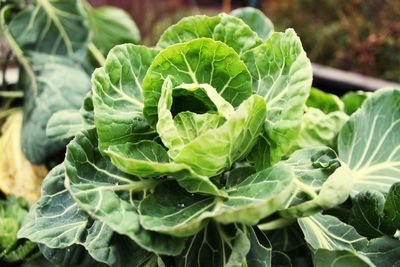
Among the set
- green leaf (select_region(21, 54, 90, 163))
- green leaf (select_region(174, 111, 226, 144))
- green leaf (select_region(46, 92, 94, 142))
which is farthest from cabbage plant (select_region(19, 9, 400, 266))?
green leaf (select_region(21, 54, 90, 163))

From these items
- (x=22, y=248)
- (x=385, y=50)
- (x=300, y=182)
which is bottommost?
(x=385, y=50)

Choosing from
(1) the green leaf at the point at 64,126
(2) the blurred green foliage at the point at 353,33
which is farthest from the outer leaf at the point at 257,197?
(2) the blurred green foliage at the point at 353,33

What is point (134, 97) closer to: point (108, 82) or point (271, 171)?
point (108, 82)

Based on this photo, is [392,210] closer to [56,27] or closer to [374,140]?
[374,140]

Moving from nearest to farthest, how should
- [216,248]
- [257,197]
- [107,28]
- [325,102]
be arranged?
[257,197] < [216,248] < [325,102] < [107,28]

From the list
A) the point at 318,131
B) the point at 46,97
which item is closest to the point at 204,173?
the point at 318,131

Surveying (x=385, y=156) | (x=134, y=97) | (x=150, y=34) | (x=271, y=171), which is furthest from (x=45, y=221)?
(x=150, y=34)

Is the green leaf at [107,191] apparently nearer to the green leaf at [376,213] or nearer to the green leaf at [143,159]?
the green leaf at [143,159]
